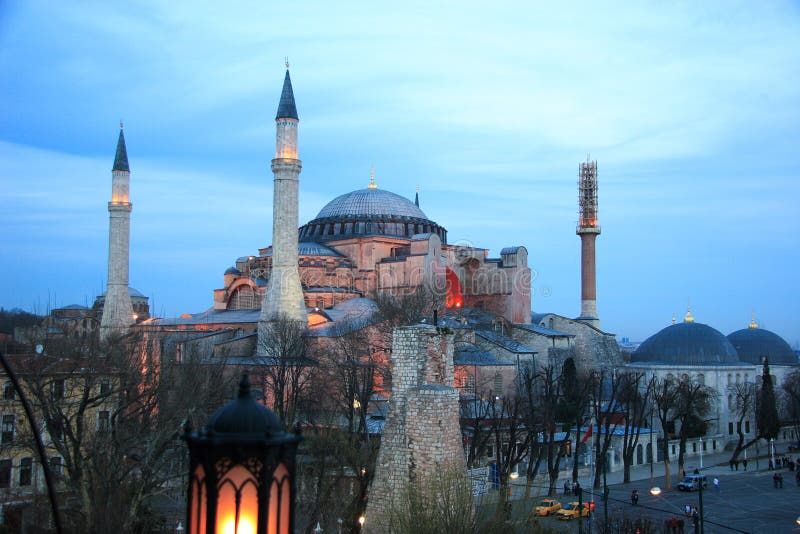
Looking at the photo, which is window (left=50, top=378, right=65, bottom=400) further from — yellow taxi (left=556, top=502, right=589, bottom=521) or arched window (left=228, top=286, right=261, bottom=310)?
arched window (left=228, top=286, right=261, bottom=310)

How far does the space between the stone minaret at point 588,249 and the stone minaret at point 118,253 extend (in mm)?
24499

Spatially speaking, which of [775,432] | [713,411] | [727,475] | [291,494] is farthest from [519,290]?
[291,494]

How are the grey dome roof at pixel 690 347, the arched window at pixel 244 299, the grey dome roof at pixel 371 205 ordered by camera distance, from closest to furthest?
the grey dome roof at pixel 690 347 → the arched window at pixel 244 299 → the grey dome roof at pixel 371 205

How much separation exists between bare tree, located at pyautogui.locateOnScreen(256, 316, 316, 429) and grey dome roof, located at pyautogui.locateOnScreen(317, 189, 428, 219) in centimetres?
1829

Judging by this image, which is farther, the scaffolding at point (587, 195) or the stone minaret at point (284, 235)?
the scaffolding at point (587, 195)

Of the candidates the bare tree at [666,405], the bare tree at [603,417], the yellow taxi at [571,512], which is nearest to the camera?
the yellow taxi at [571,512]

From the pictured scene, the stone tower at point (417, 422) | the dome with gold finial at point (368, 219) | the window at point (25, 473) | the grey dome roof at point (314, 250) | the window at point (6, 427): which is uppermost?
the dome with gold finial at point (368, 219)

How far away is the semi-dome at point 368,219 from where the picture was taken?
159 ft

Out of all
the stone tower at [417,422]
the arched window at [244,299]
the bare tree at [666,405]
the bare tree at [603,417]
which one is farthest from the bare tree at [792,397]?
the stone tower at [417,422]

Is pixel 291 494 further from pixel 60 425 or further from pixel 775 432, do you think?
pixel 775 432

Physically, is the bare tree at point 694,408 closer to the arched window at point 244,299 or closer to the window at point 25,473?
the arched window at point 244,299

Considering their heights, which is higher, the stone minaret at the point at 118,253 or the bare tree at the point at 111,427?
the stone minaret at the point at 118,253

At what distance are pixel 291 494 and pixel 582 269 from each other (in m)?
47.4

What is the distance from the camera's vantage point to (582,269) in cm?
4988
